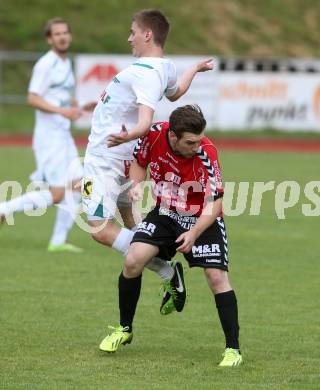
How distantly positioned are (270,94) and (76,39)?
7588mm

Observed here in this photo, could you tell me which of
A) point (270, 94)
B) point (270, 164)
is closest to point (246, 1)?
point (270, 94)

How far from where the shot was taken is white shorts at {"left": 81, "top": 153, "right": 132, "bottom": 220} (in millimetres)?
6922

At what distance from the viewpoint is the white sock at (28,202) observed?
408 inches

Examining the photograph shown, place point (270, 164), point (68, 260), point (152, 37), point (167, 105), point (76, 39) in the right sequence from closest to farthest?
1. point (152, 37)
2. point (68, 260)
3. point (270, 164)
4. point (167, 105)
5. point (76, 39)

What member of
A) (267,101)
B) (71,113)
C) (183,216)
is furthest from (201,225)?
(267,101)

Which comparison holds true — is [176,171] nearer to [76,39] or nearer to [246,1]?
[76,39]

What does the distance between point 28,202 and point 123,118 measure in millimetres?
3754

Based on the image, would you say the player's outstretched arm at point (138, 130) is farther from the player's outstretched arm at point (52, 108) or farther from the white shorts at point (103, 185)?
the player's outstretched arm at point (52, 108)

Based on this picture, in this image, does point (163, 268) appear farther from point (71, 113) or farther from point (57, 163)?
point (57, 163)

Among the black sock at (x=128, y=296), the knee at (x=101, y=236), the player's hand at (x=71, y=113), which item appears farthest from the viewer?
the player's hand at (x=71, y=113)

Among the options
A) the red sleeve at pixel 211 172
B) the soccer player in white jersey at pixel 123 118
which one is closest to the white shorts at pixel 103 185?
→ the soccer player in white jersey at pixel 123 118

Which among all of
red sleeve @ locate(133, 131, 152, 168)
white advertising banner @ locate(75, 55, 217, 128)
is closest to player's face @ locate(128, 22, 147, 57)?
red sleeve @ locate(133, 131, 152, 168)

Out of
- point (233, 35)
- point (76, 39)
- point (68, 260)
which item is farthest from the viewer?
point (233, 35)

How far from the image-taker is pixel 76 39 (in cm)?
3089
